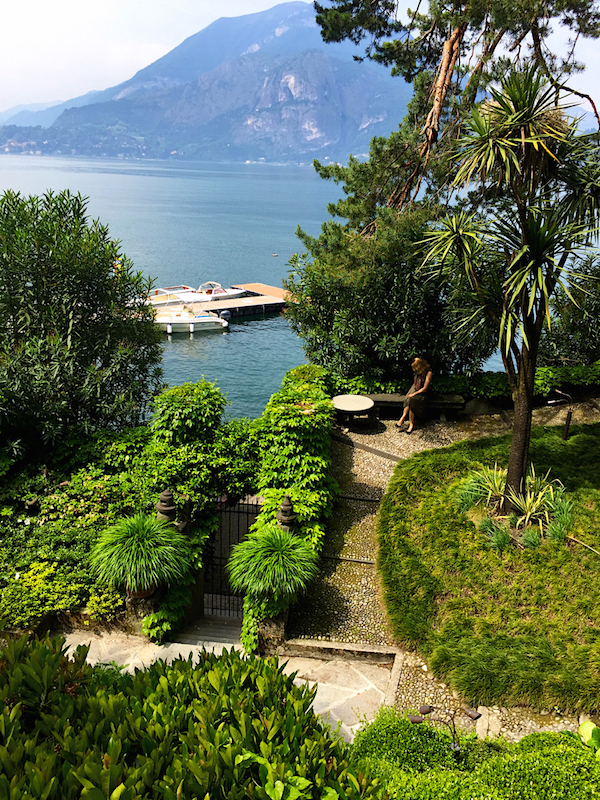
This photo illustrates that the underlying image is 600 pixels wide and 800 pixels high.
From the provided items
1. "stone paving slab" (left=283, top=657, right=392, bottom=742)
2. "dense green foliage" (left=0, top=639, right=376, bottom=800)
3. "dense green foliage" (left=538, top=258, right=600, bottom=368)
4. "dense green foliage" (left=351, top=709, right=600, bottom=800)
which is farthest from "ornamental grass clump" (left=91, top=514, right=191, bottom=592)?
"dense green foliage" (left=538, top=258, right=600, bottom=368)

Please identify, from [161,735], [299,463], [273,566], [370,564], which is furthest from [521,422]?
[161,735]

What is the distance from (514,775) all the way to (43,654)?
3324 mm

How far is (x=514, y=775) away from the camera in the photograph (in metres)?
4.06

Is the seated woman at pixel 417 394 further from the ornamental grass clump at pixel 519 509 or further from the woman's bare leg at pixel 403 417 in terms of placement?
the ornamental grass clump at pixel 519 509

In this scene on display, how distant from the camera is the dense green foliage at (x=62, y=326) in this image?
1081cm

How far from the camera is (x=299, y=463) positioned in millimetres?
9703

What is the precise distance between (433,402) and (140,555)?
27.0 feet

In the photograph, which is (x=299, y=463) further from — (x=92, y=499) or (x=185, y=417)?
(x=92, y=499)

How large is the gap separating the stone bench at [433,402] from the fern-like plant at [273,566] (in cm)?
661

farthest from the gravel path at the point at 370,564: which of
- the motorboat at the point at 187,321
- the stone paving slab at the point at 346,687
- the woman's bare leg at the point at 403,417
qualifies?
the motorboat at the point at 187,321

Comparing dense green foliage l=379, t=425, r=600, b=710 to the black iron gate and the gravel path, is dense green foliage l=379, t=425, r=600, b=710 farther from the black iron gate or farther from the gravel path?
the black iron gate

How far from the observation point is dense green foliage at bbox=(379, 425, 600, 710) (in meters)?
6.55

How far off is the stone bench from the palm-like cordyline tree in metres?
4.52

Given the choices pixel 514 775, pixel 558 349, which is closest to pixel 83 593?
pixel 514 775
